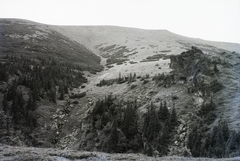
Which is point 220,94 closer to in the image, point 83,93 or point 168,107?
point 168,107

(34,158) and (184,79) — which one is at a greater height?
(184,79)

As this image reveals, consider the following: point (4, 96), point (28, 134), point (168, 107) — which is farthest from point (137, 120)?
point (4, 96)

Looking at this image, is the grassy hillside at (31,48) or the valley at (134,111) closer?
the valley at (134,111)

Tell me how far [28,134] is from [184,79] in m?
17.8

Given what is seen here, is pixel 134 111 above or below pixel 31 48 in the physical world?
below

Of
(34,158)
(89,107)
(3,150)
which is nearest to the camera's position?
(34,158)

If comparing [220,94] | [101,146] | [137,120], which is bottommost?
[101,146]

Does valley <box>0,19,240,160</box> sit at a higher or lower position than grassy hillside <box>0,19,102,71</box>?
lower

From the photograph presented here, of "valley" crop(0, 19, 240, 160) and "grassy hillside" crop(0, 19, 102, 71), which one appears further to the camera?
"grassy hillside" crop(0, 19, 102, 71)

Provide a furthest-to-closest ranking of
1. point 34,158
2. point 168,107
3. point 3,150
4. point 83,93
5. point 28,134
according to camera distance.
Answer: point 83,93
point 168,107
point 28,134
point 3,150
point 34,158

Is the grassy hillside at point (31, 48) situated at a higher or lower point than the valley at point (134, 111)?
higher

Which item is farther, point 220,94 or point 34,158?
point 220,94

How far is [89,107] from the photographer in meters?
26.3

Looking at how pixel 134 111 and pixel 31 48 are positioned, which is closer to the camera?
pixel 134 111
